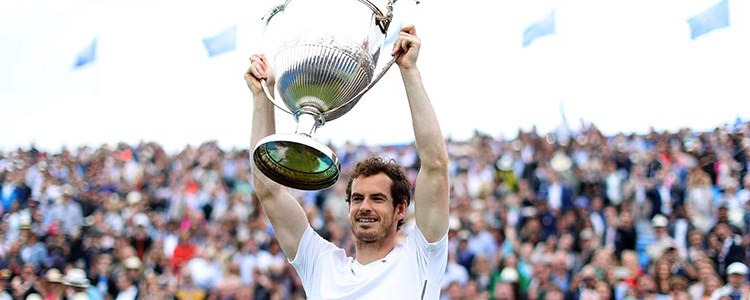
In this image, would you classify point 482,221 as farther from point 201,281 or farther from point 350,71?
point 350,71

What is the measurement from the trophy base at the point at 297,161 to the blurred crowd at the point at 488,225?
5.35 metres

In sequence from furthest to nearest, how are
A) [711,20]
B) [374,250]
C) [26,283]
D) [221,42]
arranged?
[711,20] < [221,42] < [26,283] < [374,250]

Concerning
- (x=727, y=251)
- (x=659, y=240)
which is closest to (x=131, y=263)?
(x=659, y=240)

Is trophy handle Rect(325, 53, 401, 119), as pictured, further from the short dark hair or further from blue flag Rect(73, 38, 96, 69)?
blue flag Rect(73, 38, 96, 69)

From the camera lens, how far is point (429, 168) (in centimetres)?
329

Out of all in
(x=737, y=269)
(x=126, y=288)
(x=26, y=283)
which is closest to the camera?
(x=737, y=269)

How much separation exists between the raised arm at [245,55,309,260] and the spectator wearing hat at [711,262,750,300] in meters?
4.98

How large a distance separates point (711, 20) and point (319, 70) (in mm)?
9808

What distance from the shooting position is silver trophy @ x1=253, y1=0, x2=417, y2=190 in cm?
330

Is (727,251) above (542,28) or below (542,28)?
below

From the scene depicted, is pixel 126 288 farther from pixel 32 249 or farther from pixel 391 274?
pixel 391 274

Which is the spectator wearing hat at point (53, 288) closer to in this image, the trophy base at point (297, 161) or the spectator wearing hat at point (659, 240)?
the spectator wearing hat at point (659, 240)

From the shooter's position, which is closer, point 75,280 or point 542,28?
point 75,280

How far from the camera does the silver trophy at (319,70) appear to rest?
3303mm
